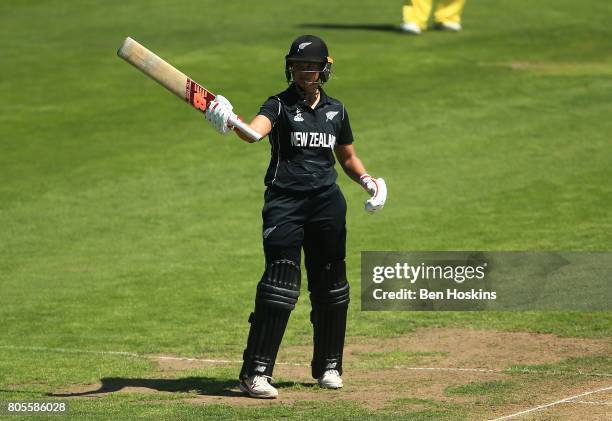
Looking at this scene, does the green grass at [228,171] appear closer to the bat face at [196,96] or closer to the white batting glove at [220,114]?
the white batting glove at [220,114]

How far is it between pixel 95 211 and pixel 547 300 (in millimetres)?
6073

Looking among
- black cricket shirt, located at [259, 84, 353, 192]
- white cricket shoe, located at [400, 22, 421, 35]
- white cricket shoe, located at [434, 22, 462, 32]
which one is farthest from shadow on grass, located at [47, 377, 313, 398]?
white cricket shoe, located at [434, 22, 462, 32]

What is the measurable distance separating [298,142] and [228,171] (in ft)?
26.9

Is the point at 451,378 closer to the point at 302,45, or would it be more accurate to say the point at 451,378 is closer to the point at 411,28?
the point at 302,45

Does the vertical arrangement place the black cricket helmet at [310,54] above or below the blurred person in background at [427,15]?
below

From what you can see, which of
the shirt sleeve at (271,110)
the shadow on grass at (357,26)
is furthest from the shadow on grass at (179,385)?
the shadow on grass at (357,26)

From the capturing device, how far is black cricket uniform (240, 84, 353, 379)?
834 centimetres

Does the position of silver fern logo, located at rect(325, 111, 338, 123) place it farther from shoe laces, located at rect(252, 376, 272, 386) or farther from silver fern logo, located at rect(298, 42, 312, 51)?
shoe laces, located at rect(252, 376, 272, 386)

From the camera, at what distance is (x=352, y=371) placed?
9.36 meters

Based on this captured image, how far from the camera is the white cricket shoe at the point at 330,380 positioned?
859 cm

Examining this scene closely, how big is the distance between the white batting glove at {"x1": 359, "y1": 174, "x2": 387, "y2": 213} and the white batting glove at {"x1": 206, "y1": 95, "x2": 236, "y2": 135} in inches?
45.6

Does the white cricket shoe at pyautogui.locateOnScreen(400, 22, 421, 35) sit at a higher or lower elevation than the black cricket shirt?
higher

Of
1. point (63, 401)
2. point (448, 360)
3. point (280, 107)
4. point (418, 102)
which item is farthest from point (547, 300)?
point (418, 102)

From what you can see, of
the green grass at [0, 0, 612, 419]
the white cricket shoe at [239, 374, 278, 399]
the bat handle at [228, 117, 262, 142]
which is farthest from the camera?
the green grass at [0, 0, 612, 419]
